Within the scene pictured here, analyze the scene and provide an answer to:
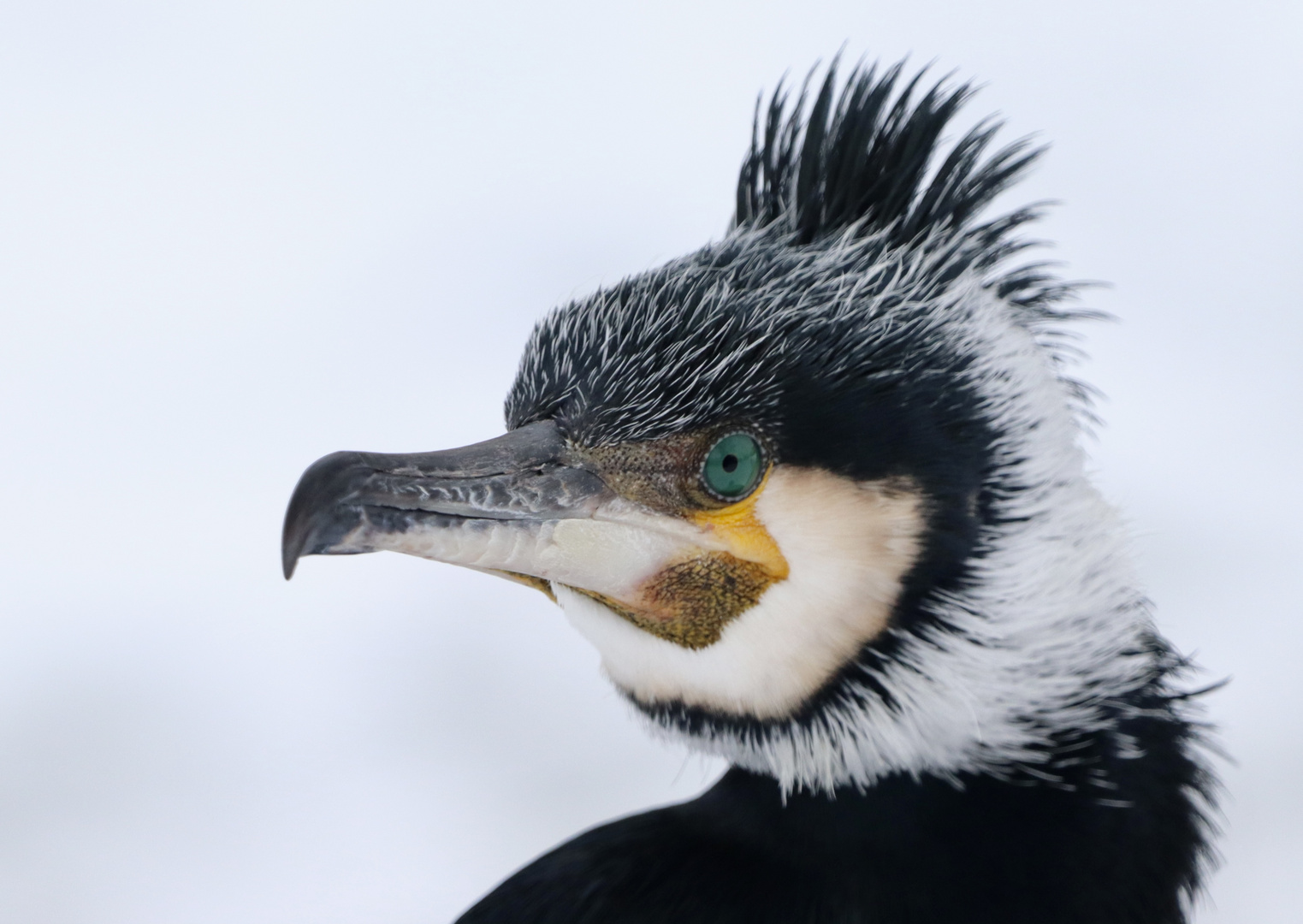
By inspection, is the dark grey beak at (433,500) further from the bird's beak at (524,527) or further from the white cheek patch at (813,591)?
the white cheek patch at (813,591)

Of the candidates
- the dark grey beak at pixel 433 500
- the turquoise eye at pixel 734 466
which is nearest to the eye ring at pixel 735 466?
the turquoise eye at pixel 734 466

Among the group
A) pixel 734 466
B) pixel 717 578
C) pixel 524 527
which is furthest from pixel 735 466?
pixel 524 527

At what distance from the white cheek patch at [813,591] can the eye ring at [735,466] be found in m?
0.02

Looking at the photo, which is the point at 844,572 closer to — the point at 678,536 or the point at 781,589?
the point at 781,589

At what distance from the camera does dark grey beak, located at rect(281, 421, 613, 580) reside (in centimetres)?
130

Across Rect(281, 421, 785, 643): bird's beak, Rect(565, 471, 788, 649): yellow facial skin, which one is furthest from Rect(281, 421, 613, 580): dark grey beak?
Rect(565, 471, 788, 649): yellow facial skin

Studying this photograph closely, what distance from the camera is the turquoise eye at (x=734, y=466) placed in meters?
1.34

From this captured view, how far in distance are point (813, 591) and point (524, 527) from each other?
0.31 m

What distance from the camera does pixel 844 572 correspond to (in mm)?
1312

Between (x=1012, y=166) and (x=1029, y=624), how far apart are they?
605mm

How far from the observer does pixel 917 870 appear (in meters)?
1.39

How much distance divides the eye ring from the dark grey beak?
0.12m

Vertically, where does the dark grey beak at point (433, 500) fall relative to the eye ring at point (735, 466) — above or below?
above

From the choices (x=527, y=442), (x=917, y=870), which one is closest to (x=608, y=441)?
(x=527, y=442)
